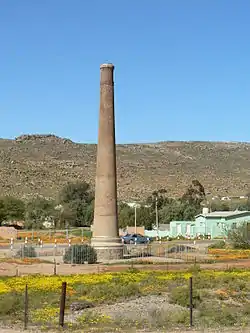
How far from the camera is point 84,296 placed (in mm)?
22047

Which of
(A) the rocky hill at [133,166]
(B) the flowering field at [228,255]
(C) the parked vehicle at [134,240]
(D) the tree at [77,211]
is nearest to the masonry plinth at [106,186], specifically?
(B) the flowering field at [228,255]

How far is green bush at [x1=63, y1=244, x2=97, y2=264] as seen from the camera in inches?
1479

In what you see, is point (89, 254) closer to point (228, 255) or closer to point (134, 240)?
point (228, 255)

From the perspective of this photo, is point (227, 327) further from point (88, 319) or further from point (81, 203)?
point (81, 203)

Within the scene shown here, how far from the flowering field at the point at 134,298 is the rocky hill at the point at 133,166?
8824cm

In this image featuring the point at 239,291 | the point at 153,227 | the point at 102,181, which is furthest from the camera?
the point at 153,227

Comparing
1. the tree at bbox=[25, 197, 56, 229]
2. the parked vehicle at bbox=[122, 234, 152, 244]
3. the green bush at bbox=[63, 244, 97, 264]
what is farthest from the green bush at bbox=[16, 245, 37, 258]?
the tree at bbox=[25, 197, 56, 229]

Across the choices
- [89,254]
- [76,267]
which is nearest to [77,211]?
[89,254]

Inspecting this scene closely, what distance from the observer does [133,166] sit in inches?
5630

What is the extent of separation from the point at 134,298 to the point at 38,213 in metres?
68.9

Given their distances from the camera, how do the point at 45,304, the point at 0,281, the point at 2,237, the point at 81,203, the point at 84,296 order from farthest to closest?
the point at 81,203 → the point at 2,237 → the point at 0,281 → the point at 84,296 → the point at 45,304

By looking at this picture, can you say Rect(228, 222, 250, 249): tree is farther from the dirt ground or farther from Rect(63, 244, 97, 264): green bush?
Rect(63, 244, 97, 264): green bush

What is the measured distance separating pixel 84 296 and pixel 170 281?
516 centimetres

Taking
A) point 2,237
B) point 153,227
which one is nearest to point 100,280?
point 2,237
